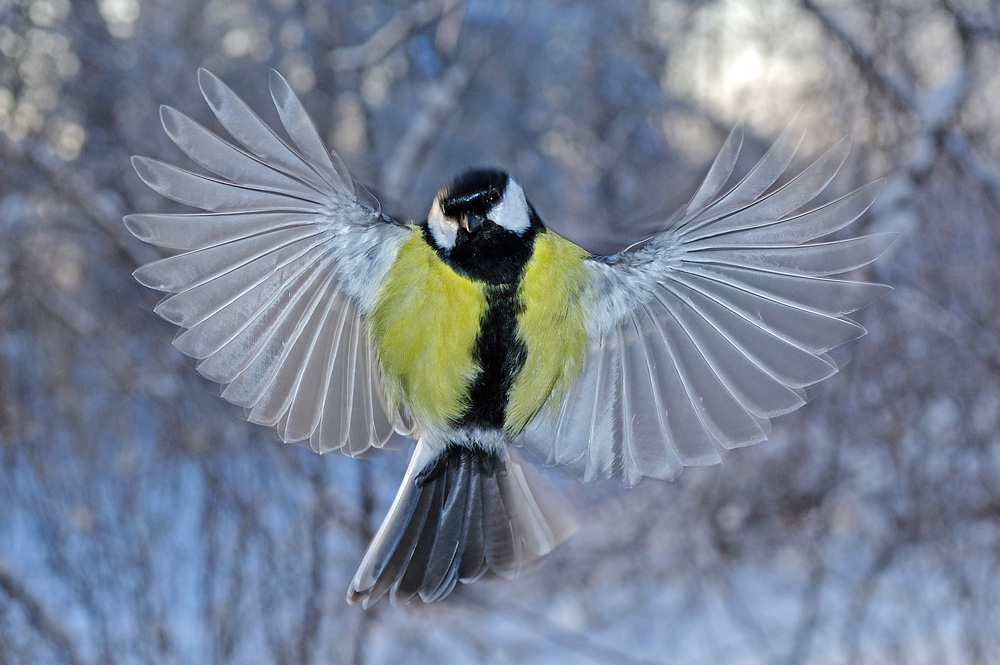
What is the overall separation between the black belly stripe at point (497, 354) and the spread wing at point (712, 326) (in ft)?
0.28

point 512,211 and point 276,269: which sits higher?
point 512,211

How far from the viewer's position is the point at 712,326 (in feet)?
3.60

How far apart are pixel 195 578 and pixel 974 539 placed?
1.78 m

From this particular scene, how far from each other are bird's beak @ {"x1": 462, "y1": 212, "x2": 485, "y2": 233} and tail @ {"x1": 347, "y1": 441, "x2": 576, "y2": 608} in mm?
362

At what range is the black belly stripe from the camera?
1.02 metres

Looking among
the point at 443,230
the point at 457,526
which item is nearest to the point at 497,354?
the point at 443,230

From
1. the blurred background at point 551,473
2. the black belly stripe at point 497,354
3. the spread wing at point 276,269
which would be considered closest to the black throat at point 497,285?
the black belly stripe at point 497,354

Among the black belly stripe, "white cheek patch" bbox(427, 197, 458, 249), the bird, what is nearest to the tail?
the bird

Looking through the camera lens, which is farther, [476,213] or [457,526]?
[457,526]

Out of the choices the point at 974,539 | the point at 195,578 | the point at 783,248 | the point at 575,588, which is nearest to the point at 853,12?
the point at 783,248

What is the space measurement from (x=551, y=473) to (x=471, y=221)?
0.55 m

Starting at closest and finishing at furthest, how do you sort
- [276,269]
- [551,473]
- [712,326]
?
[276,269]
[712,326]
[551,473]

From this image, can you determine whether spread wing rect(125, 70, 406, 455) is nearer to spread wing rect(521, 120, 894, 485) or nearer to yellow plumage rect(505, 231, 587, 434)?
yellow plumage rect(505, 231, 587, 434)

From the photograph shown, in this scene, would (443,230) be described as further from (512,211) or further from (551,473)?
(551,473)
